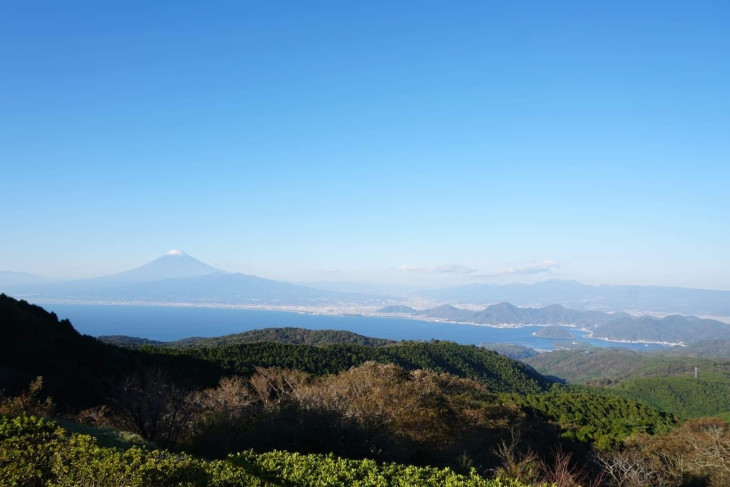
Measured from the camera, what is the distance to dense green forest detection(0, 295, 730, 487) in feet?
18.3

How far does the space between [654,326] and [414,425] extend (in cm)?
22478

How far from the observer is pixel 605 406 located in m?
34.3

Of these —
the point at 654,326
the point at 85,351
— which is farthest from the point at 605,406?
the point at 654,326

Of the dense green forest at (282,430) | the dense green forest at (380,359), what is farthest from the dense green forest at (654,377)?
the dense green forest at (282,430)

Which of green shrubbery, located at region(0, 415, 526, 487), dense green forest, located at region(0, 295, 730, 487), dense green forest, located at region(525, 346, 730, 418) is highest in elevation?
green shrubbery, located at region(0, 415, 526, 487)

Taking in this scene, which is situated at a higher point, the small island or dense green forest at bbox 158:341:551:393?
→ dense green forest at bbox 158:341:551:393

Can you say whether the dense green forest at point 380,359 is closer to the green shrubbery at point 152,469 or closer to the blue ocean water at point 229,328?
the green shrubbery at point 152,469

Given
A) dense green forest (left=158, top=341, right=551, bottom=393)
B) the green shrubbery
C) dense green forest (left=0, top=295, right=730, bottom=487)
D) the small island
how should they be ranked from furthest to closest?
the small island → dense green forest (left=158, top=341, right=551, bottom=393) → dense green forest (left=0, top=295, right=730, bottom=487) → the green shrubbery

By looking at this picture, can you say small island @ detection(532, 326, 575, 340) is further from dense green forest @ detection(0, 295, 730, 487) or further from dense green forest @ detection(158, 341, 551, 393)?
dense green forest @ detection(0, 295, 730, 487)

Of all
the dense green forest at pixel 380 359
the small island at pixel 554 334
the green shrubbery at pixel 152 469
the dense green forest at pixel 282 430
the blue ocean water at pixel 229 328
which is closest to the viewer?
the green shrubbery at pixel 152 469

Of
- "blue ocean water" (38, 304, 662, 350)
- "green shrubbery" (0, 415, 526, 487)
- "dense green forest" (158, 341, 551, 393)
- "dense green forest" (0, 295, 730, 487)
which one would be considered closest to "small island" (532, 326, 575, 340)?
"blue ocean water" (38, 304, 662, 350)

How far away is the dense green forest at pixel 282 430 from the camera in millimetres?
5578

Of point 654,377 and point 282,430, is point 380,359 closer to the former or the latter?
point 282,430

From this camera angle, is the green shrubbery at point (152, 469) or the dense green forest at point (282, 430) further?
the dense green forest at point (282, 430)
